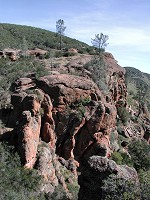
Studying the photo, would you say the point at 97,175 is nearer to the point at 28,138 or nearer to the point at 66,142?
the point at 28,138

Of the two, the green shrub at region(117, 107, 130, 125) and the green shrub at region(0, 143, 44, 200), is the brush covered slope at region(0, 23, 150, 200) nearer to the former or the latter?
the green shrub at region(0, 143, 44, 200)

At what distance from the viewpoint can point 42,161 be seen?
35.0 meters

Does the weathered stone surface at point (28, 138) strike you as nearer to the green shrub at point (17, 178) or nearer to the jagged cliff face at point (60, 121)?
the jagged cliff face at point (60, 121)

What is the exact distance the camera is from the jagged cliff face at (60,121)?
36.0 m

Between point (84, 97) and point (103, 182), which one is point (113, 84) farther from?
point (103, 182)

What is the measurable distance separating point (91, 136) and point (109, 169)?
15.5 meters

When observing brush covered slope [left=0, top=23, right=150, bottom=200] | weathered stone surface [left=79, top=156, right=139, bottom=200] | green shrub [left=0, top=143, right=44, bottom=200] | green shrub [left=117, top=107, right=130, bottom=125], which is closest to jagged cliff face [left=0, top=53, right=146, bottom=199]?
brush covered slope [left=0, top=23, right=150, bottom=200]

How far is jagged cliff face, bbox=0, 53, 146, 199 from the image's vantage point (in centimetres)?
3603

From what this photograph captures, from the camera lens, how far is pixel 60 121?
40969 millimetres

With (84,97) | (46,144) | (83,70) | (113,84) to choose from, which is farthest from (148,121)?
(46,144)

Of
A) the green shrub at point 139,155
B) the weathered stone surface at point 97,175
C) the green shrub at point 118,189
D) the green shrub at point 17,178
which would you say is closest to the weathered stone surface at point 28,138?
the green shrub at point 17,178

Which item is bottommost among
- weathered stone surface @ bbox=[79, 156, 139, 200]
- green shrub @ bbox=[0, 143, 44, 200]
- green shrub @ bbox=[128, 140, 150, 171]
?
green shrub @ bbox=[128, 140, 150, 171]

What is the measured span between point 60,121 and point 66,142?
2.64 m

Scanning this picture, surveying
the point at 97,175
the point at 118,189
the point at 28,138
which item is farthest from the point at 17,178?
the point at 118,189
